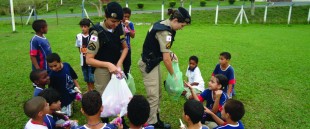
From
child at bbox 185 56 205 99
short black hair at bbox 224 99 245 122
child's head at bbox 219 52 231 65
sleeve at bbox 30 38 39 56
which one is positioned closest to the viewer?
short black hair at bbox 224 99 245 122

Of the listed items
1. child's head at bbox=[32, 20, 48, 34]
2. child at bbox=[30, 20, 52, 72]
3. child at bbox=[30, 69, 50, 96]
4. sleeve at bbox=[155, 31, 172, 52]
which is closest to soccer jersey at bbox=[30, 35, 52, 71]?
child at bbox=[30, 20, 52, 72]

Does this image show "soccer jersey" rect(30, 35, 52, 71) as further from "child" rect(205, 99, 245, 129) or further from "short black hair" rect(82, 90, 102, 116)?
"child" rect(205, 99, 245, 129)

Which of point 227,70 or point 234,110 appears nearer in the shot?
point 234,110

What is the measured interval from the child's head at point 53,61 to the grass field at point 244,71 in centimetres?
88

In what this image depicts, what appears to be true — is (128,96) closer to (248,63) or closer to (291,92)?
(291,92)

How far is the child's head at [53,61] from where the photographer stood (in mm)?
3873

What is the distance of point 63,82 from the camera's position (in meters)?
4.10

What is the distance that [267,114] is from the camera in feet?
14.7

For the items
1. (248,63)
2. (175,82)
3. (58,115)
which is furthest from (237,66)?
(58,115)

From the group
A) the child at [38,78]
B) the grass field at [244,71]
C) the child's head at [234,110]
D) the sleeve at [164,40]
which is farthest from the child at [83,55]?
the child's head at [234,110]

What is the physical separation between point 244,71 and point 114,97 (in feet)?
15.6

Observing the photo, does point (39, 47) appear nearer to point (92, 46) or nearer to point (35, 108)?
point (92, 46)

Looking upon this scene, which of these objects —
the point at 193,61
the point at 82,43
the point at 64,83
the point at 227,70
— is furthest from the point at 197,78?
the point at 64,83

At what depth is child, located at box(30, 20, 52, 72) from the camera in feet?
13.7
